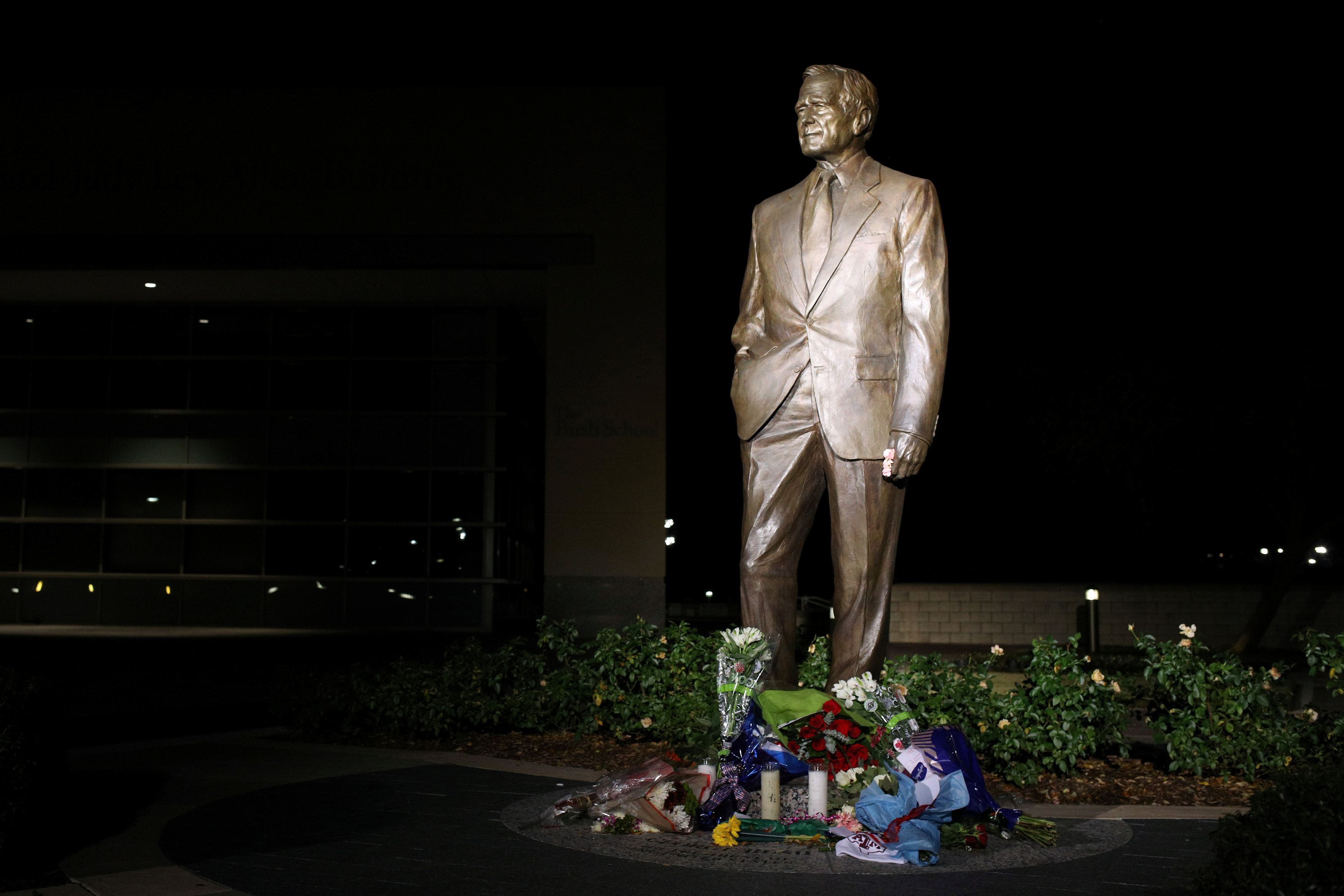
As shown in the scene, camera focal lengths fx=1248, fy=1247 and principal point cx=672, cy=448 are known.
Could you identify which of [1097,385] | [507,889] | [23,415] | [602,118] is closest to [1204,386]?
[1097,385]

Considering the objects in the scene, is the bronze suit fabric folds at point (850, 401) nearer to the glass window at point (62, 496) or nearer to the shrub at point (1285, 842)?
the shrub at point (1285, 842)

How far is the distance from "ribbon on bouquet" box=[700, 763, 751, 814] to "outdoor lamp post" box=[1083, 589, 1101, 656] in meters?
14.5

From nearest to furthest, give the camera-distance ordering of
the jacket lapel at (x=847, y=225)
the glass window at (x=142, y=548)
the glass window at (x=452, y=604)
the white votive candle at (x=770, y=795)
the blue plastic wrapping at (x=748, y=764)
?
the white votive candle at (x=770, y=795), the blue plastic wrapping at (x=748, y=764), the jacket lapel at (x=847, y=225), the glass window at (x=452, y=604), the glass window at (x=142, y=548)

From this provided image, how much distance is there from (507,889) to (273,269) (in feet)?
57.4

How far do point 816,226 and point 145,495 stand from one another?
1939 cm

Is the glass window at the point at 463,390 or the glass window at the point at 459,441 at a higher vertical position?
the glass window at the point at 463,390

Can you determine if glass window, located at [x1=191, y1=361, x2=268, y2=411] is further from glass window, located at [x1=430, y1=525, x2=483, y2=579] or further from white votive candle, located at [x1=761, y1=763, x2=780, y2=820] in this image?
white votive candle, located at [x1=761, y1=763, x2=780, y2=820]

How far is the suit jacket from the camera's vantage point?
5.94m

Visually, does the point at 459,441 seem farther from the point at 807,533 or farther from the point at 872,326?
the point at 872,326

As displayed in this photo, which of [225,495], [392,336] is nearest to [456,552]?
[392,336]

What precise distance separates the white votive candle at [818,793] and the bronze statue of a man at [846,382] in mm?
1108

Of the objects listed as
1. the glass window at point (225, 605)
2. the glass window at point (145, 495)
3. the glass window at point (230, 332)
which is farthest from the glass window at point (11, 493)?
the glass window at point (230, 332)

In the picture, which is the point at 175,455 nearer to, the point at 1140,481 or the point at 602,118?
the point at 602,118

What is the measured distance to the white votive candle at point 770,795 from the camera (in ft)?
16.3
